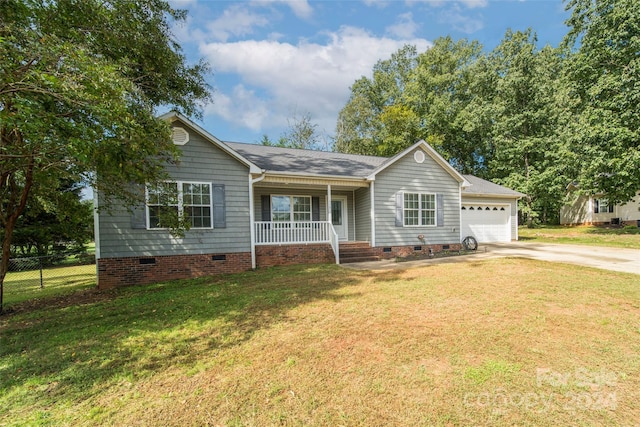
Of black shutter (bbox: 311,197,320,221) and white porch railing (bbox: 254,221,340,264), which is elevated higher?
black shutter (bbox: 311,197,320,221)

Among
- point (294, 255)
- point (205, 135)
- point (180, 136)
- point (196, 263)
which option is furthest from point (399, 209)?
point (180, 136)

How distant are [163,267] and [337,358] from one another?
23.5ft

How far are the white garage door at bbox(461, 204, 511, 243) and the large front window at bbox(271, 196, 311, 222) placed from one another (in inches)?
344

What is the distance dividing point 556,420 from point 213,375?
3.17m

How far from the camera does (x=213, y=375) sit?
3.12m

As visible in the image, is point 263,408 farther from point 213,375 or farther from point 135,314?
point 135,314

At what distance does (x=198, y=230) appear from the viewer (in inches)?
356

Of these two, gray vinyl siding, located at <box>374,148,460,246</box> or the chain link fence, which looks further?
gray vinyl siding, located at <box>374,148,460,246</box>

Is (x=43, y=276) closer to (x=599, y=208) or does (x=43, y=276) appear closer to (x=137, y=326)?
(x=137, y=326)

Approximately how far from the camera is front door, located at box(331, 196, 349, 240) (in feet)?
42.1

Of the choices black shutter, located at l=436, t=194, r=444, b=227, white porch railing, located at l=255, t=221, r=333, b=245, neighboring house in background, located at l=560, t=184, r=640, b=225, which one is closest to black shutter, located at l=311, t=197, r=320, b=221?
white porch railing, located at l=255, t=221, r=333, b=245

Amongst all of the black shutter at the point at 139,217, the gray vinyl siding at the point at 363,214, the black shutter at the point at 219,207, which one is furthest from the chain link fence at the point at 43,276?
the gray vinyl siding at the point at 363,214

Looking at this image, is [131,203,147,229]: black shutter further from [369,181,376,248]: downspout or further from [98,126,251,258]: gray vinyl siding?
[369,181,376,248]: downspout

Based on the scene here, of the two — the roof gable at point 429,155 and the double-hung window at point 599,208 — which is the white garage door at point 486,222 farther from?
the double-hung window at point 599,208
